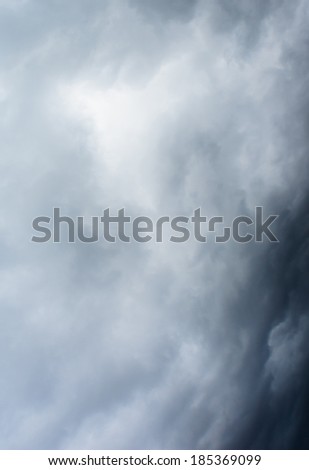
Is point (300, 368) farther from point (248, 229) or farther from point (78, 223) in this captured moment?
point (78, 223)

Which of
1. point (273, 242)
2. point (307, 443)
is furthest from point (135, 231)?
point (307, 443)

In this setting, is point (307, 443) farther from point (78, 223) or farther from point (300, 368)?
point (78, 223)

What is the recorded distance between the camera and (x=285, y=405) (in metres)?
39.9

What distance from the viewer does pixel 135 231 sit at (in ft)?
123

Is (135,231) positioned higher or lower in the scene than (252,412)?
higher

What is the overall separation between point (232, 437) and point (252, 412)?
3665 mm

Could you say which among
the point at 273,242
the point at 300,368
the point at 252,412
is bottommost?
the point at 252,412

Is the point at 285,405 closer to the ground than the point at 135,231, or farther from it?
closer to the ground
